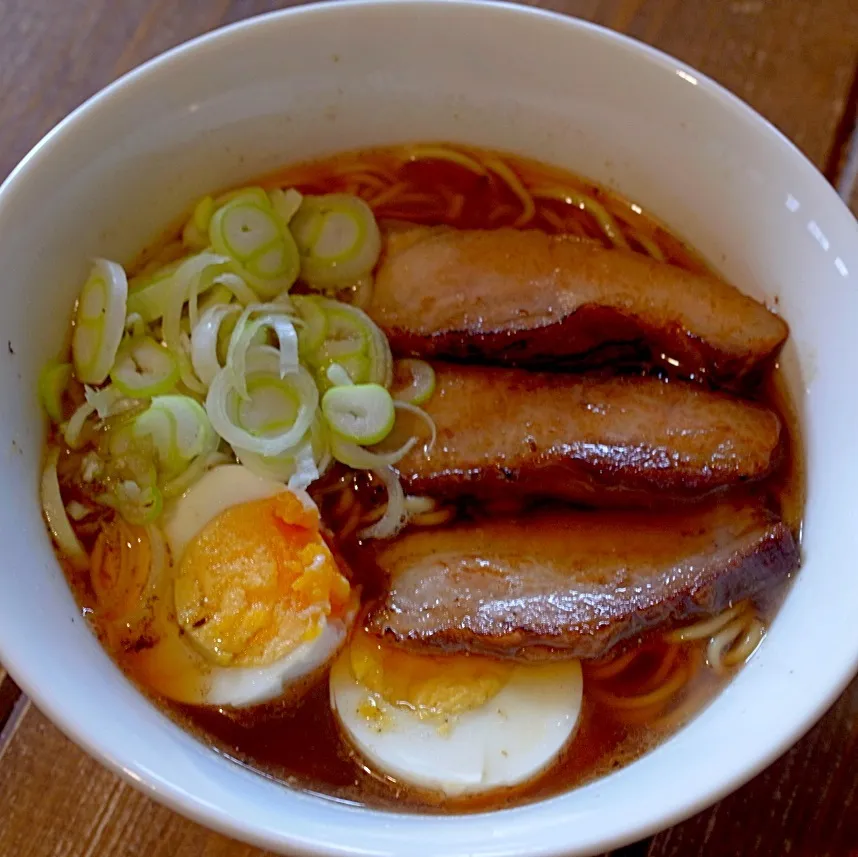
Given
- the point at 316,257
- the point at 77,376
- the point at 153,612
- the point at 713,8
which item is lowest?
the point at 153,612

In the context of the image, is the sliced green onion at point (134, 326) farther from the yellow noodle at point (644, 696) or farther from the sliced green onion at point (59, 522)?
the yellow noodle at point (644, 696)

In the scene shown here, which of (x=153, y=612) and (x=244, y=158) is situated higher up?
(x=244, y=158)

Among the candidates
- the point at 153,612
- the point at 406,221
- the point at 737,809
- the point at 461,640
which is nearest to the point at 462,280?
the point at 406,221

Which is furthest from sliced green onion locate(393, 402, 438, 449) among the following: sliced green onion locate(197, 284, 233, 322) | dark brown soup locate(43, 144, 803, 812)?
sliced green onion locate(197, 284, 233, 322)

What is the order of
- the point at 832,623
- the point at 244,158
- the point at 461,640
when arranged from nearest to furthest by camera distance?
the point at 832,623, the point at 461,640, the point at 244,158

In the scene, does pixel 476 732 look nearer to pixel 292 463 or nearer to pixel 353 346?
pixel 292 463

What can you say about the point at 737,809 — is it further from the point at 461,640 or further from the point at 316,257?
the point at 316,257

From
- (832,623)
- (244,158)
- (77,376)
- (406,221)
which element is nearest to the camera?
(832,623)

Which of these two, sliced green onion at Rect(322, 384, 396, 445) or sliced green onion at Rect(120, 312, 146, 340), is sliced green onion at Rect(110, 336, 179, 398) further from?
sliced green onion at Rect(322, 384, 396, 445)
